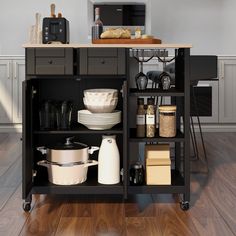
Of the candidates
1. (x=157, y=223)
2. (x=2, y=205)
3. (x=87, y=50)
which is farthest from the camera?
(x=2, y=205)

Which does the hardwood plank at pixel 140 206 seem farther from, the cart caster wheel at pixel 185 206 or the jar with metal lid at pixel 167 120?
the jar with metal lid at pixel 167 120

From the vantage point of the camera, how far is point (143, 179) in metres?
2.39

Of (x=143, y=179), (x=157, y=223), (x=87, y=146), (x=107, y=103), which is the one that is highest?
(x=107, y=103)

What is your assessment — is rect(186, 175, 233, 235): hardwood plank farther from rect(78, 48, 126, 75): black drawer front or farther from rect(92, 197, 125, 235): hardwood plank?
rect(78, 48, 126, 75): black drawer front

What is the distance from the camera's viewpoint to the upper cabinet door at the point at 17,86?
17.5 ft

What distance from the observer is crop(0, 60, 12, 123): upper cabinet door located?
210 inches

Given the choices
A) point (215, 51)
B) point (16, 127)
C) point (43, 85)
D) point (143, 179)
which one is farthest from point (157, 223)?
point (215, 51)

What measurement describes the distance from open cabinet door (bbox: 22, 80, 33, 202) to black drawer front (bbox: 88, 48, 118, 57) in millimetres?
353

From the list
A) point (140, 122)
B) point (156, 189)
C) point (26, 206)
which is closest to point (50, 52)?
point (140, 122)

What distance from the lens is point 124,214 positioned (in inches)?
87.0

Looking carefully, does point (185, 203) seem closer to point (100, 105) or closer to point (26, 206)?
point (100, 105)

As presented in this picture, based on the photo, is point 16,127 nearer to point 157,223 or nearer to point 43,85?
point 43,85

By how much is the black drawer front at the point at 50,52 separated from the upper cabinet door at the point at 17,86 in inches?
126

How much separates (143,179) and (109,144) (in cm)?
29
